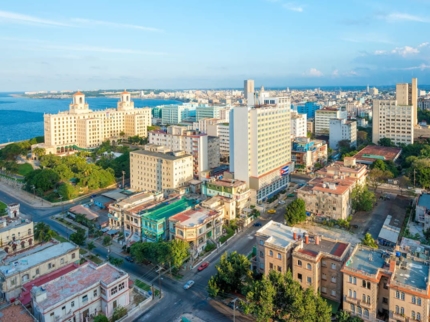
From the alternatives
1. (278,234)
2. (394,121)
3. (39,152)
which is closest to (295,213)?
(278,234)

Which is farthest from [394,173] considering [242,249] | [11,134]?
[11,134]

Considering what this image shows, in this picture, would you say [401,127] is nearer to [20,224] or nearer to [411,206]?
[411,206]

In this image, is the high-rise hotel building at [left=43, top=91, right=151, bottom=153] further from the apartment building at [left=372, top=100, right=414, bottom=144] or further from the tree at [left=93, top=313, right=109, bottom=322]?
the tree at [left=93, top=313, right=109, bottom=322]

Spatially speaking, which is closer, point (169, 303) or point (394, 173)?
point (169, 303)

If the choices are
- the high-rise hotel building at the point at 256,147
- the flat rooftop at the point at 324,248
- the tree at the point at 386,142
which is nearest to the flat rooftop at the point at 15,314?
the flat rooftop at the point at 324,248

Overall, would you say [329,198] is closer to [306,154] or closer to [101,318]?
[306,154]

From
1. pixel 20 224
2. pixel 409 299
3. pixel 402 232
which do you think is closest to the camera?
pixel 409 299
